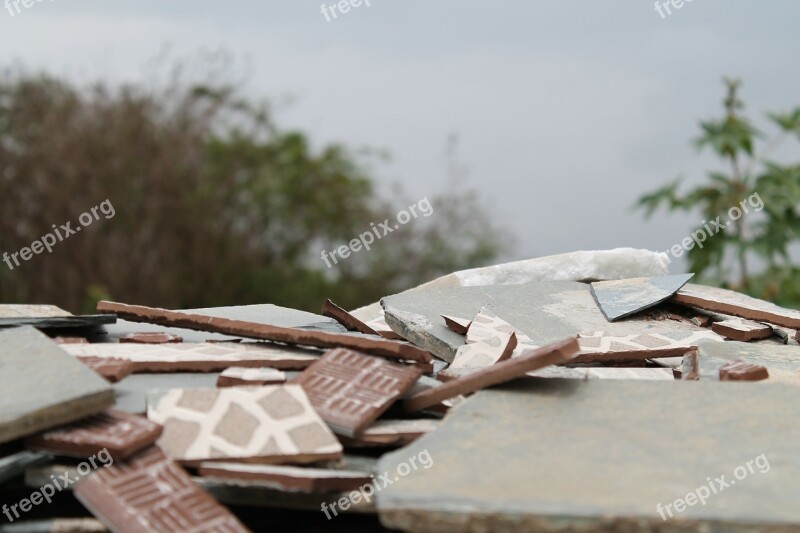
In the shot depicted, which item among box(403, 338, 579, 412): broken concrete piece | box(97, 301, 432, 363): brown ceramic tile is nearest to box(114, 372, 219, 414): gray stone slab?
box(97, 301, 432, 363): brown ceramic tile

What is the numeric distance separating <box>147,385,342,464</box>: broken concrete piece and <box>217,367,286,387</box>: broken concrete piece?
13cm

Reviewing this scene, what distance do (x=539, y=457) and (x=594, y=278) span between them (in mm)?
2798

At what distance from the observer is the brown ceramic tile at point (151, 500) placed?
212cm

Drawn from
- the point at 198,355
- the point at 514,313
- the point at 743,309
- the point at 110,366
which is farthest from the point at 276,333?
the point at 743,309

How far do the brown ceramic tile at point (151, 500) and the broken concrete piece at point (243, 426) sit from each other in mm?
107

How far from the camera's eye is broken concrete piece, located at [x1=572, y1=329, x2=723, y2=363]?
11.4 feet

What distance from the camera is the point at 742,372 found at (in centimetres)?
302

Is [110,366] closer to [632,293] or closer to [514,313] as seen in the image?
[514,313]

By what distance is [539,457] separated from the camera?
2.25m

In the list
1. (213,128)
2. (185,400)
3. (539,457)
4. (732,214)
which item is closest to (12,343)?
(185,400)

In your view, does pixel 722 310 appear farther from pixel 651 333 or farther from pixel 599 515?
pixel 599 515

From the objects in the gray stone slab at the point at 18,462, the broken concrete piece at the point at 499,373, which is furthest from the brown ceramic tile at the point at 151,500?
the broken concrete piece at the point at 499,373

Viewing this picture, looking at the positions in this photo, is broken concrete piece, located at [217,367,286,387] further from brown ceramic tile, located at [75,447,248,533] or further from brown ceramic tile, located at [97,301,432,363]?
brown ceramic tile, located at [75,447,248,533]

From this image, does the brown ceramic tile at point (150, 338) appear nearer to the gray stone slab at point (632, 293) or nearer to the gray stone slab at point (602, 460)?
the gray stone slab at point (602, 460)
